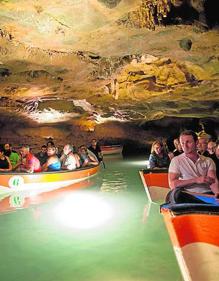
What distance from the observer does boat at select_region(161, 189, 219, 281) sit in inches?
142

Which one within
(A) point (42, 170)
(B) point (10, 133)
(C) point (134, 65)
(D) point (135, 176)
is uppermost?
(C) point (134, 65)

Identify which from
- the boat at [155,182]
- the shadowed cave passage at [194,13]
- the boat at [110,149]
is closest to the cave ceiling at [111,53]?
the shadowed cave passage at [194,13]

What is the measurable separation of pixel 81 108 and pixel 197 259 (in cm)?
1722

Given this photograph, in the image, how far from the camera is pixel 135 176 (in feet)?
48.5

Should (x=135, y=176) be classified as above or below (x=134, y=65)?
below

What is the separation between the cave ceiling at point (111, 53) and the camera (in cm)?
648

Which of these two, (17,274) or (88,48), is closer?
(17,274)

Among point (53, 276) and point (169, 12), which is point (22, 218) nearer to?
point (53, 276)

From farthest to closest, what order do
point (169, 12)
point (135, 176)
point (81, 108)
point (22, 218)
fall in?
point (81, 108), point (135, 176), point (22, 218), point (169, 12)

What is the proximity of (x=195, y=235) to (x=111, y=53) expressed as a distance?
662 centimetres

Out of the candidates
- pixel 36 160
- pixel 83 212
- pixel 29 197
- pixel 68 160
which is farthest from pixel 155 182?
pixel 68 160

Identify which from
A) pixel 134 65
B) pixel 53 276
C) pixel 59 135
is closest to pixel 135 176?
pixel 134 65

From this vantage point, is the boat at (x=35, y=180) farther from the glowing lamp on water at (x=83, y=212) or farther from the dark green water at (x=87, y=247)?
the dark green water at (x=87, y=247)

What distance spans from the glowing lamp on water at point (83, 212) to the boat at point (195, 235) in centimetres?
332
